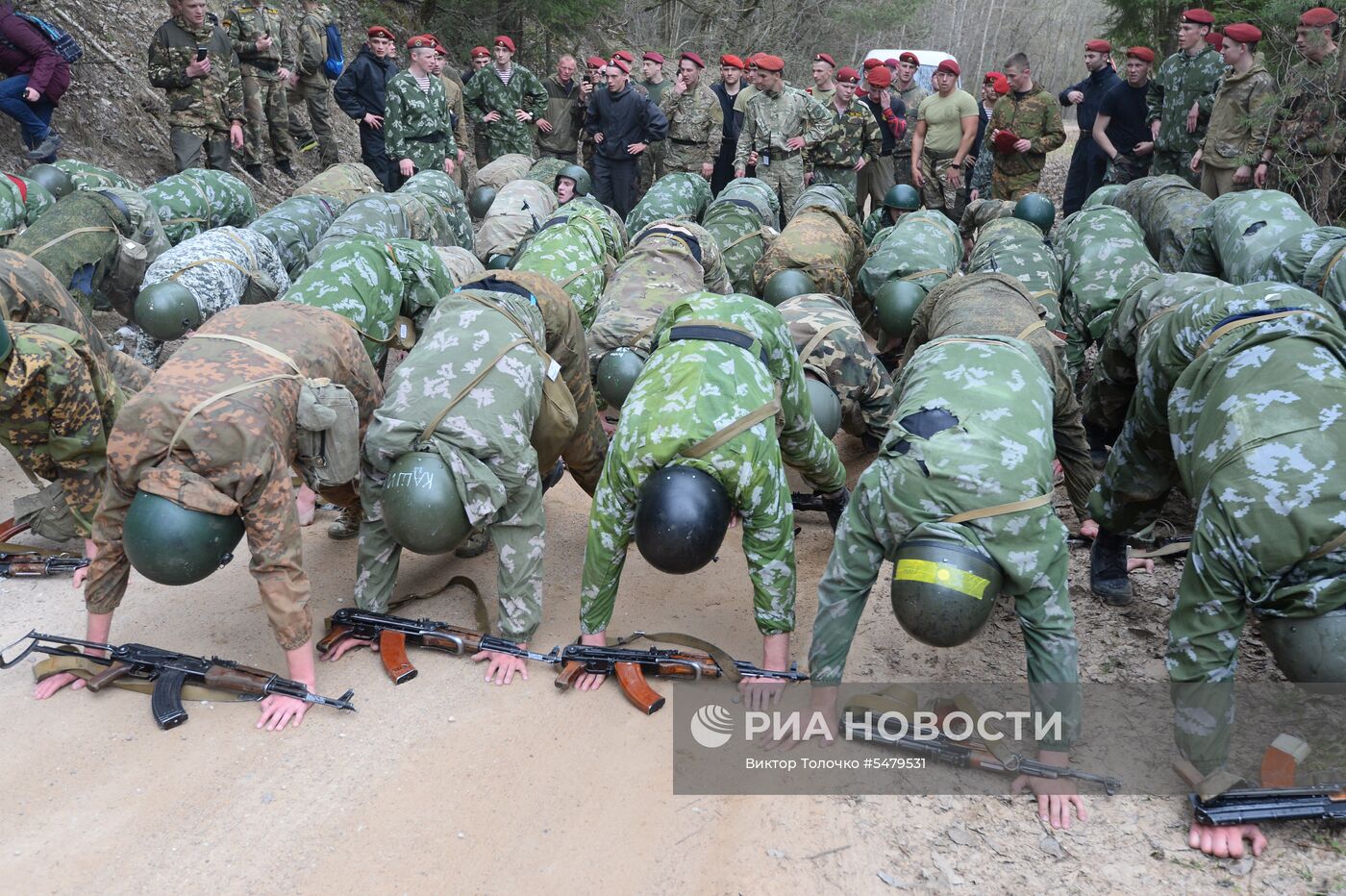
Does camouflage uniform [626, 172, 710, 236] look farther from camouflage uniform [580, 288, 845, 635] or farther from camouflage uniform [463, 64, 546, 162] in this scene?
camouflage uniform [580, 288, 845, 635]

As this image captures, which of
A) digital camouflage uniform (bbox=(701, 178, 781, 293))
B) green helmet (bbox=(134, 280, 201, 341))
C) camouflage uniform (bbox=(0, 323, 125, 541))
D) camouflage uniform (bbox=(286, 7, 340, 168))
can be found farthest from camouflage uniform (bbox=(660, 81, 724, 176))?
camouflage uniform (bbox=(0, 323, 125, 541))

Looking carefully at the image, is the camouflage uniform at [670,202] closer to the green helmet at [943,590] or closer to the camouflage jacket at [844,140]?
the camouflage jacket at [844,140]

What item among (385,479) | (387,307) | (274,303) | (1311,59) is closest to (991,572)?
(385,479)

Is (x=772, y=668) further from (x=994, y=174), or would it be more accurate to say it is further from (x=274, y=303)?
(x=994, y=174)

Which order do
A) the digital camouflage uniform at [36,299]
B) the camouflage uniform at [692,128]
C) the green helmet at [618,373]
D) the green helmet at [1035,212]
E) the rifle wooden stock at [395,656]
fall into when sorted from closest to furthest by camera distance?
the rifle wooden stock at [395,656]
the digital camouflage uniform at [36,299]
the green helmet at [618,373]
the green helmet at [1035,212]
the camouflage uniform at [692,128]

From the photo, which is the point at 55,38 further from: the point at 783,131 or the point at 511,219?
the point at 783,131

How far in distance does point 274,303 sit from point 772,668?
280cm

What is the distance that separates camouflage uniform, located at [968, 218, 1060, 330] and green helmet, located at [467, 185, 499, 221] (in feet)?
17.0

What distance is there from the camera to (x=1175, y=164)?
9.15 metres

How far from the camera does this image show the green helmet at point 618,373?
5504mm

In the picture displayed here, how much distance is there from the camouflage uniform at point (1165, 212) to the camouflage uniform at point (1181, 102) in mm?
1625

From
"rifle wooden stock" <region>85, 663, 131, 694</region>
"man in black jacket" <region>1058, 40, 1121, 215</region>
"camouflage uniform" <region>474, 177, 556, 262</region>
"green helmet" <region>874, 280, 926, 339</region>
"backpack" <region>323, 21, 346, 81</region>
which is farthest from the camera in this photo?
"backpack" <region>323, 21, 346, 81</region>

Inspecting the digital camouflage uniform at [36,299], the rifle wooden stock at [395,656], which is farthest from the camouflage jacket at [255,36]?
the rifle wooden stock at [395,656]

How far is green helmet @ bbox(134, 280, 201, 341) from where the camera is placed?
5575 mm
